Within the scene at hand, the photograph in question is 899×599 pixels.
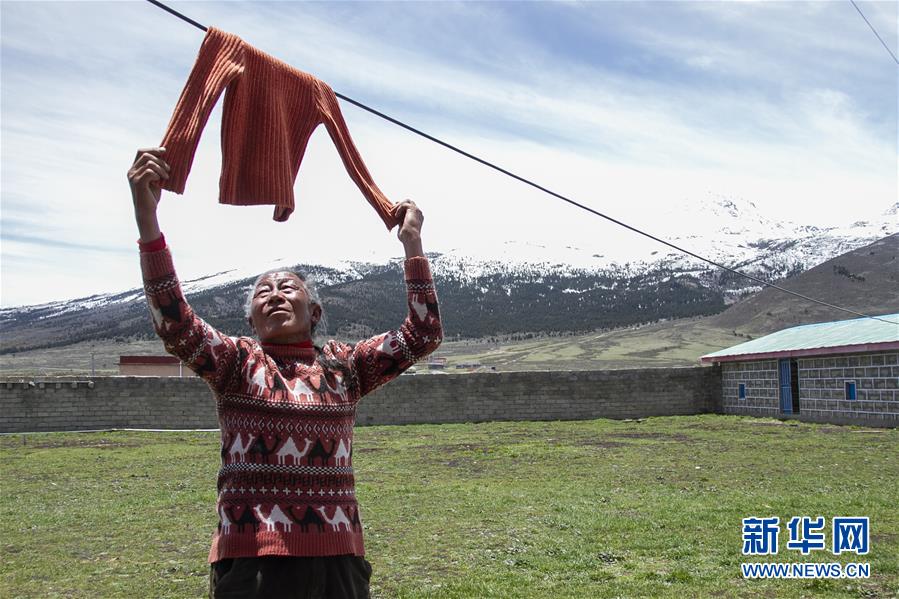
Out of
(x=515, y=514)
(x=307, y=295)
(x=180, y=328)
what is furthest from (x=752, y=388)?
(x=180, y=328)

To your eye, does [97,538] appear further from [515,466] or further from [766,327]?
[766,327]

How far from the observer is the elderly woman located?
2268mm

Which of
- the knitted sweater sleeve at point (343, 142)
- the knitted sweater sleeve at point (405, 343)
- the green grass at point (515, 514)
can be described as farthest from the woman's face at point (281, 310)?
the green grass at point (515, 514)

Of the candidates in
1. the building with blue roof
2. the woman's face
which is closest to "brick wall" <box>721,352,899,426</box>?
the building with blue roof

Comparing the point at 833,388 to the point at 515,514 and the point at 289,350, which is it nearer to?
the point at 515,514

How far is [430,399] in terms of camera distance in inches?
1035

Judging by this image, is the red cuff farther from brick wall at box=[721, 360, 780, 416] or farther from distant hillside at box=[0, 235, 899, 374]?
distant hillside at box=[0, 235, 899, 374]

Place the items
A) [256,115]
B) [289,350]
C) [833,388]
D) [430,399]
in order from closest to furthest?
[289,350] < [256,115] < [833,388] < [430,399]

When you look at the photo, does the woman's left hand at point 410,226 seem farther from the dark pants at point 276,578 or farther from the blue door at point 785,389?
the blue door at point 785,389

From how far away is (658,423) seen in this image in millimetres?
23594

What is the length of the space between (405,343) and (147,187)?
35.4 inches

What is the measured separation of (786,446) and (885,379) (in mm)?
5697

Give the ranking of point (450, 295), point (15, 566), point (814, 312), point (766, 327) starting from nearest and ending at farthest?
point (15, 566), point (814, 312), point (766, 327), point (450, 295)

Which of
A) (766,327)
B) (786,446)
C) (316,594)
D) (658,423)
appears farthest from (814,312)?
(316,594)
